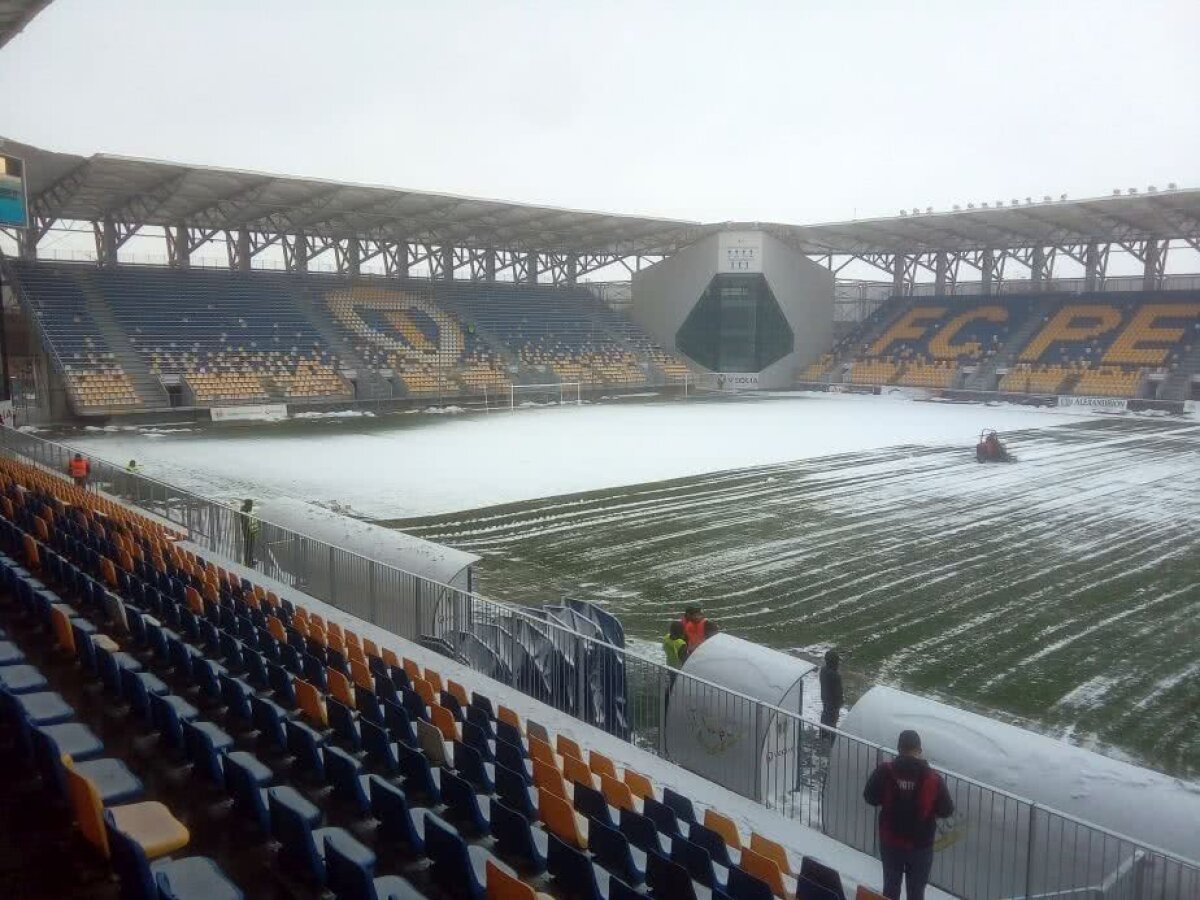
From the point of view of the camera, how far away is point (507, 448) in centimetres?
3191

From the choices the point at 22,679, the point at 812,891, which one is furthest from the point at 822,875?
the point at 22,679

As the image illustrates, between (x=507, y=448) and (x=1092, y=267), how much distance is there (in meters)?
44.1

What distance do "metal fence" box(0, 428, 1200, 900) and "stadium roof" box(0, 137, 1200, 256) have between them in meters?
29.7

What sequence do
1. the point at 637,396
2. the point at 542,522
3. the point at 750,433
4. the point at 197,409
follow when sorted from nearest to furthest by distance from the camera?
the point at 542,522
the point at 750,433
the point at 197,409
the point at 637,396

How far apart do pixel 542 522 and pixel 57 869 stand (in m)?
15.2

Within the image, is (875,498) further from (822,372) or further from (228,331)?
(822,372)

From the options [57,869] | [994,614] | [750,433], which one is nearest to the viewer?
[57,869]

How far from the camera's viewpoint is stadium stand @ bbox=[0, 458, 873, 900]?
16.3 feet

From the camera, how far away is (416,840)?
5508 mm

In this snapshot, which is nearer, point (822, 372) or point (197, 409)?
point (197, 409)

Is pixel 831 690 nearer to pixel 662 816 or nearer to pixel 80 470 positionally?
pixel 662 816

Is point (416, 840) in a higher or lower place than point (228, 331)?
lower

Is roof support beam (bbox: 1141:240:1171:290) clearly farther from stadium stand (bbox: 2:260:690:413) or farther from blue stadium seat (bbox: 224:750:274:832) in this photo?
blue stadium seat (bbox: 224:750:274:832)

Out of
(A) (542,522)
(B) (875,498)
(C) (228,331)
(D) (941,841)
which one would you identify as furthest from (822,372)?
(D) (941,841)
